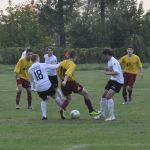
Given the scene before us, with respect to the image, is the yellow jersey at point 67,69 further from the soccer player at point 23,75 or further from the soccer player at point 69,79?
the soccer player at point 23,75

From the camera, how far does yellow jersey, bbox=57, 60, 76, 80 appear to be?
52.1 feet

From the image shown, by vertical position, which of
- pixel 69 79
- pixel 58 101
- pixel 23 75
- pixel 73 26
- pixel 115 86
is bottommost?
pixel 73 26

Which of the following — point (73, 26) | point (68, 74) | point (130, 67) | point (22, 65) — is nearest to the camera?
point (68, 74)

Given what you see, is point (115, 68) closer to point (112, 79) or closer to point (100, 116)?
point (112, 79)

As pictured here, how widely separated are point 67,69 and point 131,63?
6.16 metres

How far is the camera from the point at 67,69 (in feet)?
52.7

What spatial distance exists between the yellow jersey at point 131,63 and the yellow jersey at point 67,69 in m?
5.62

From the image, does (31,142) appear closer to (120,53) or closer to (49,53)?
(49,53)

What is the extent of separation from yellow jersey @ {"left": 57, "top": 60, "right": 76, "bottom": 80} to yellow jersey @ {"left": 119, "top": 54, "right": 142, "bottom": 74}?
5621 mm

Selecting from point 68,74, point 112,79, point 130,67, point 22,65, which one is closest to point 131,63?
point 130,67

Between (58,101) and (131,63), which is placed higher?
(131,63)

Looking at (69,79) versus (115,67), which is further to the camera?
(69,79)

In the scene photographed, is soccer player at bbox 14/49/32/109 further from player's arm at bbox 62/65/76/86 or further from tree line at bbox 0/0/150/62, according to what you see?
tree line at bbox 0/0/150/62

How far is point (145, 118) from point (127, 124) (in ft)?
4.69
